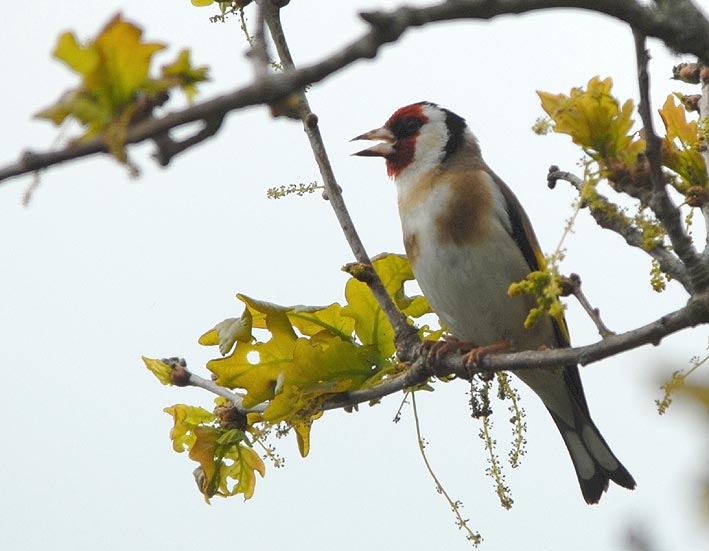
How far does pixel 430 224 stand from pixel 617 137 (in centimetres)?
160

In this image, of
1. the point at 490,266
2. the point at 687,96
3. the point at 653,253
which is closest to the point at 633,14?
the point at 653,253

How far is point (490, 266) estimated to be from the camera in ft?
11.7

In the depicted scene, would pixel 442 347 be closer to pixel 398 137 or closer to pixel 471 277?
pixel 471 277

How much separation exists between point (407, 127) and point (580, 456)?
4.78 ft

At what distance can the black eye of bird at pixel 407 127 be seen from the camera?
412cm

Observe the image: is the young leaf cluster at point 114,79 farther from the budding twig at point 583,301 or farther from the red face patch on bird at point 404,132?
the red face patch on bird at point 404,132

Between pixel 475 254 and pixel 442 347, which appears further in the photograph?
pixel 475 254

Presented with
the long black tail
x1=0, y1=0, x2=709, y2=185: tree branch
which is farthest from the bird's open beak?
x1=0, y1=0, x2=709, y2=185: tree branch

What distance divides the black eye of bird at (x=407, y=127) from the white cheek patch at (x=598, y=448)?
4.44 feet

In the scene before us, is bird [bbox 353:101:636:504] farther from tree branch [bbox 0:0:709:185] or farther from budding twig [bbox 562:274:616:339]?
tree branch [bbox 0:0:709:185]

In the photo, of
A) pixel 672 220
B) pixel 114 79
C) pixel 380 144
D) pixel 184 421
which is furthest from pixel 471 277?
pixel 114 79

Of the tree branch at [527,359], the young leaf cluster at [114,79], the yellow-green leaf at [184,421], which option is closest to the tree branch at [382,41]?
the young leaf cluster at [114,79]

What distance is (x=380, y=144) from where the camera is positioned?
160 inches

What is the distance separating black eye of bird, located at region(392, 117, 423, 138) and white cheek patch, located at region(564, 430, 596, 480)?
Result: 53.2 inches
